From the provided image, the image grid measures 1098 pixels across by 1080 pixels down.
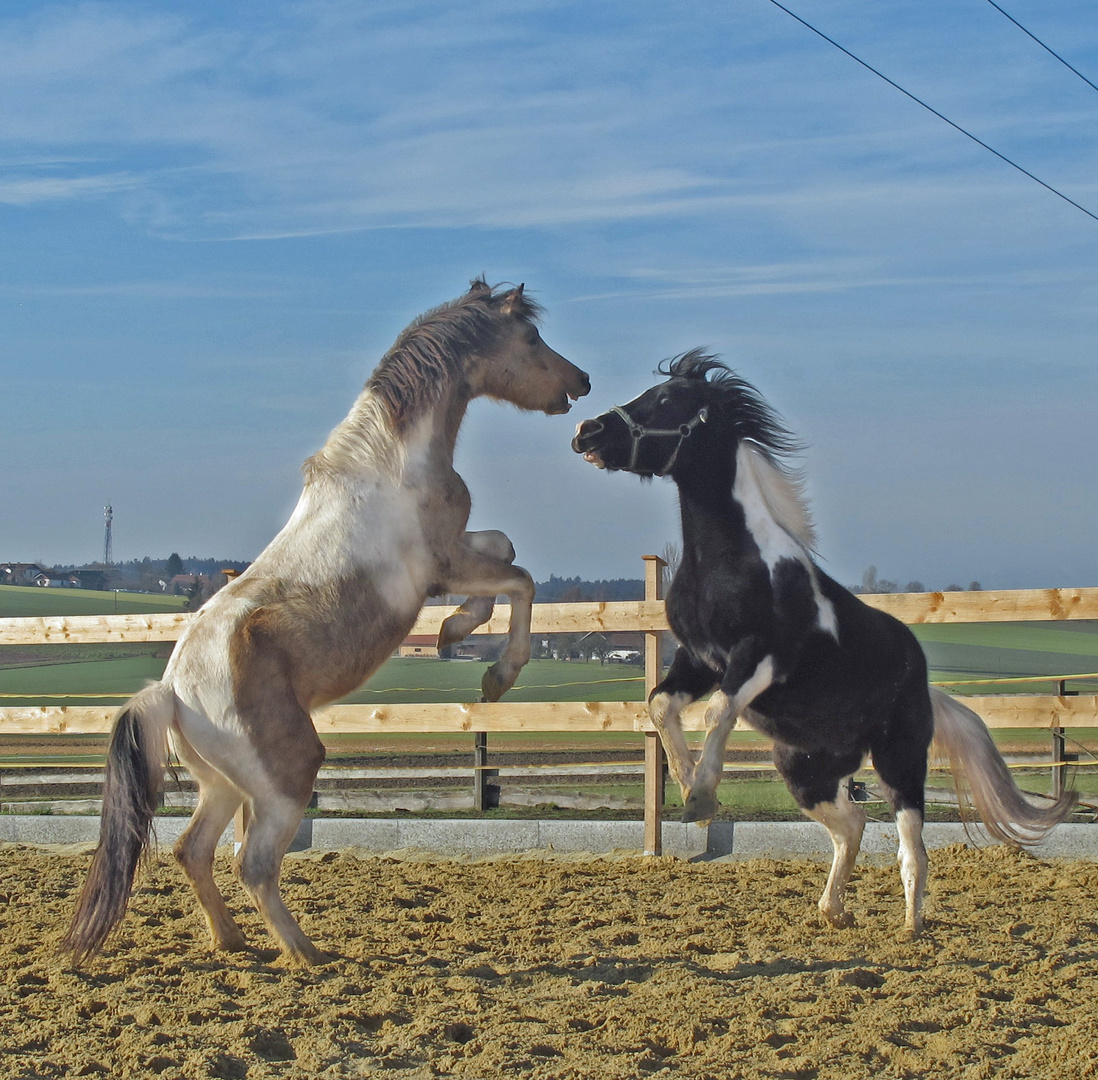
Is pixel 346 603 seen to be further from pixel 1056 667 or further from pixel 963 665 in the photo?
pixel 1056 667

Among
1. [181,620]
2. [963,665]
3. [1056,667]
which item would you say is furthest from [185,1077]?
[1056,667]

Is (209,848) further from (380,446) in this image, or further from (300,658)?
(380,446)

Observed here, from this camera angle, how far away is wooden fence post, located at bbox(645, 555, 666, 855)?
641cm

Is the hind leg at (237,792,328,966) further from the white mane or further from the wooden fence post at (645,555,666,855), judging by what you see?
the wooden fence post at (645,555,666,855)

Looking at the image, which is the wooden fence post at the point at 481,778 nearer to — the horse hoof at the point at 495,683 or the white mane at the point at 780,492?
the horse hoof at the point at 495,683

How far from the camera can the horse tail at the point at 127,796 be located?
3742 mm

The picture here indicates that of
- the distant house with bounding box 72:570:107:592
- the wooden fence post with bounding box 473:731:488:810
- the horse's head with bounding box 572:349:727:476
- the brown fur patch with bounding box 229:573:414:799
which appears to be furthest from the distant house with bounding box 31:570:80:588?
the horse's head with bounding box 572:349:727:476

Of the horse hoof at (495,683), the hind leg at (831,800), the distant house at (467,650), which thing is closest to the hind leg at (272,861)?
the horse hoof at (495,683)

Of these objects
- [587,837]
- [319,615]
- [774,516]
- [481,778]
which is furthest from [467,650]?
[319,615]

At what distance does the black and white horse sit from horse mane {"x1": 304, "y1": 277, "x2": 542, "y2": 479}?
0.59 m

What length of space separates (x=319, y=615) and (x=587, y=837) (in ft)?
10.7

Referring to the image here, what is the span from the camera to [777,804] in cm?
1224

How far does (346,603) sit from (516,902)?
1.90 m

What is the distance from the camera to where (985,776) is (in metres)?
4.88
